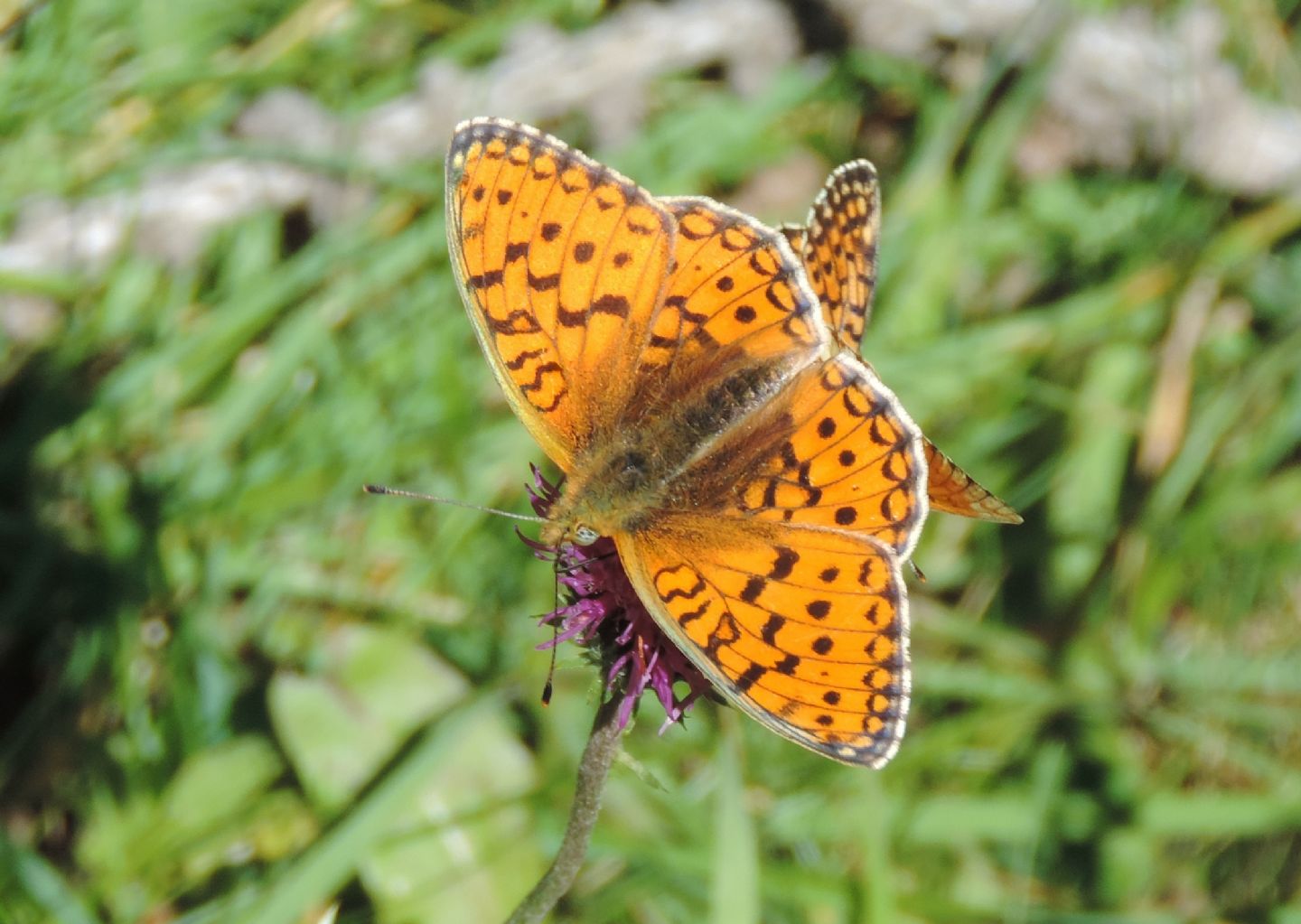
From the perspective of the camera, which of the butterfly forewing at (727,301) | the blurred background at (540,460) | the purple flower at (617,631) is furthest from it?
the blurred background at (540,460)

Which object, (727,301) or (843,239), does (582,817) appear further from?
(843,239)

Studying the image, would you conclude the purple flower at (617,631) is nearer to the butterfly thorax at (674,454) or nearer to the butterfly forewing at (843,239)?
the butterfly thorax at (674,454)

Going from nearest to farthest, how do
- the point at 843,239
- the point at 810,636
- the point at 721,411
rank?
the point at 810,636
the point at 721,411
the point at 843,239

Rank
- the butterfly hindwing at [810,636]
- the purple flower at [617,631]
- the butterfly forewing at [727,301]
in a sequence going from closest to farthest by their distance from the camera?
the butterfly hindwing at [810,636] → the purple flower at [617,631] → the butterfly forewing at [727,301]

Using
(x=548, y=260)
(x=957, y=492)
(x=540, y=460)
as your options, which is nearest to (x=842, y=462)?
(x=957, y=492)

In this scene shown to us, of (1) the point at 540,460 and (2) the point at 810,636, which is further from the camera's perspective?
(1) the point at 540,460

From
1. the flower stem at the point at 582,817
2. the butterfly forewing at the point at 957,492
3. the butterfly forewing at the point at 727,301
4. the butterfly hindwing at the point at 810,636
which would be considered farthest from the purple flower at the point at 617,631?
the butterfly forewing at the point at 957,492
